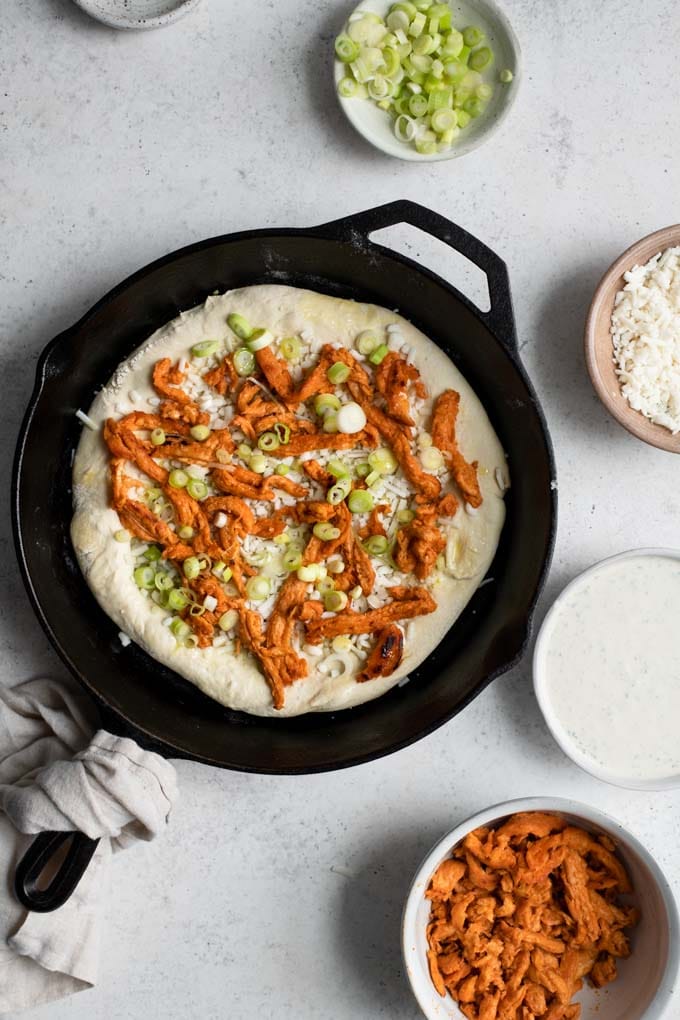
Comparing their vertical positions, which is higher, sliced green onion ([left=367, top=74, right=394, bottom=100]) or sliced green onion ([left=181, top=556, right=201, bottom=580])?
sliced green onion ([left=367, top=74, right=394, bottom=100])

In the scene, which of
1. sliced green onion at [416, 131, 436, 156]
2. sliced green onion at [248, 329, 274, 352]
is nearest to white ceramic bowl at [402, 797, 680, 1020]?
sliced green onion at [248, 329, 274, 352]

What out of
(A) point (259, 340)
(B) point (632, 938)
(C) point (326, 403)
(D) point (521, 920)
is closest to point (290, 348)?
(A) point (259, 340)

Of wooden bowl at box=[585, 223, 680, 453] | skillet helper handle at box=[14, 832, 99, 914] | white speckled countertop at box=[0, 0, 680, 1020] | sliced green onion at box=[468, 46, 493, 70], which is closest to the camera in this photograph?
skillet helper handle at box=[14, 832, 99, 914]

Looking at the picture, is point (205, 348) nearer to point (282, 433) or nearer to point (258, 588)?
point (282, 433)

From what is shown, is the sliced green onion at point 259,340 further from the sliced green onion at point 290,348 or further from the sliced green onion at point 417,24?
the sliced green onion at point 417,24

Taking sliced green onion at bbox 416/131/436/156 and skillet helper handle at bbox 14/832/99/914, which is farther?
sliced green onion at bbox 416/131/436/156

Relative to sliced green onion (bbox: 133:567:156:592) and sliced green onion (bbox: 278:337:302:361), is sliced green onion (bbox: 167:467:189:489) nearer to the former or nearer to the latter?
sliced green onion (bbox: 133:567:156:592)

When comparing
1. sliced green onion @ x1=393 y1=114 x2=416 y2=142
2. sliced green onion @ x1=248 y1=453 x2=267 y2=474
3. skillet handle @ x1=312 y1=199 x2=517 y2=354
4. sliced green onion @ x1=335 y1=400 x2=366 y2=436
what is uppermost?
sliced green onion @ x1=393 y1=114 x2=416 y2=142

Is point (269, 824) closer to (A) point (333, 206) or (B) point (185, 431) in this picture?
(B) point (185, 431)
